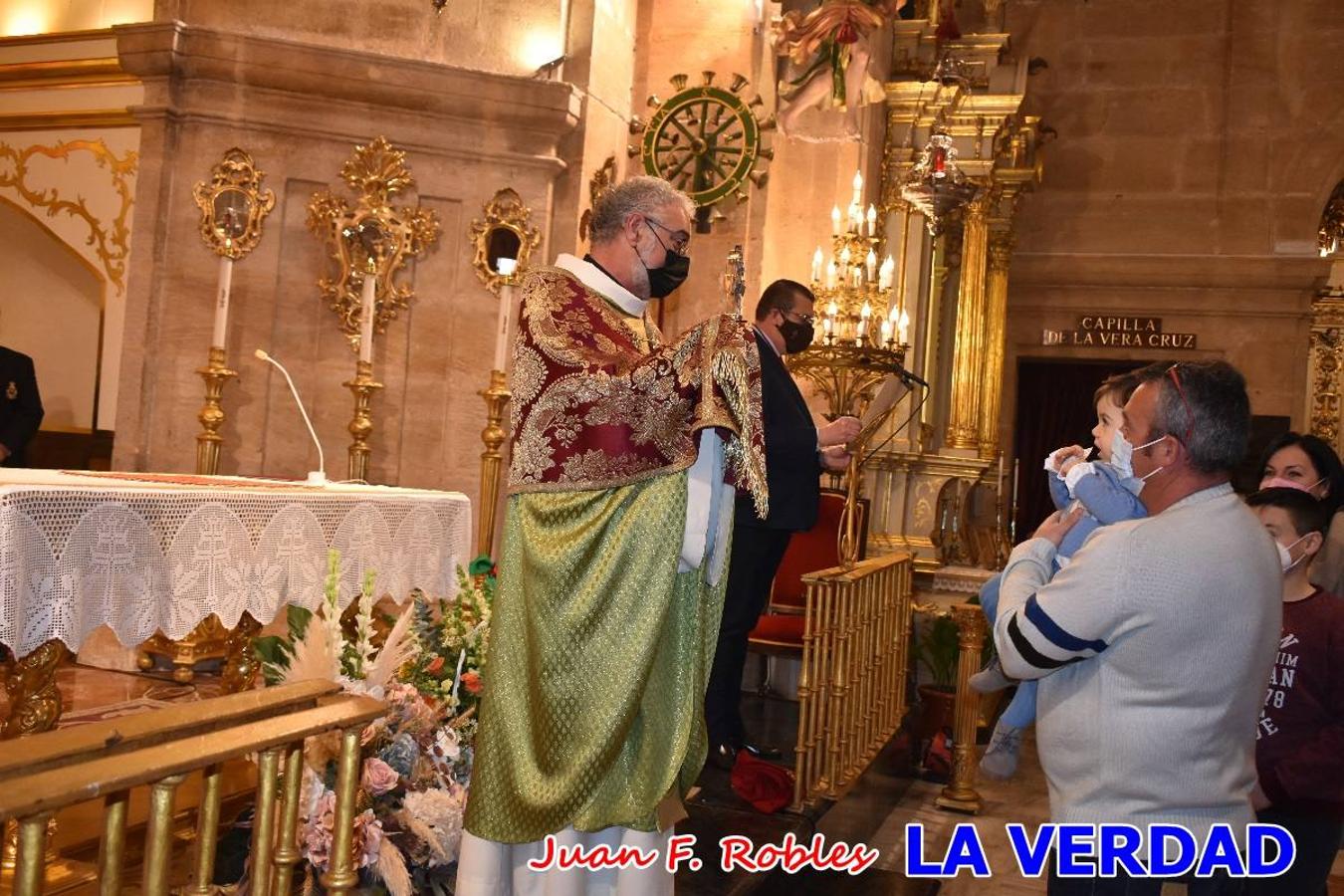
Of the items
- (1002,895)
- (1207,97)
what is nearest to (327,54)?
(1002,895)

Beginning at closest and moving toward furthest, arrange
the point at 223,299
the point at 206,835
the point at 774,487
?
the point at 206,835
the point at 774,487
the point at 223,299

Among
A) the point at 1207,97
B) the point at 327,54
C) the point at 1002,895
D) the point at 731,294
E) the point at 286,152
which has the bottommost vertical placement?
the point at 1002,895

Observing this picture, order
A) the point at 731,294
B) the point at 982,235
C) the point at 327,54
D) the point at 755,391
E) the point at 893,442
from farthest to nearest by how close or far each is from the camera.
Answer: the point at 982,235 → the point at 893,442 → the point at 327,54 → the point at 731,294 → the point at 755,391

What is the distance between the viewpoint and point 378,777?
2816 millimetres

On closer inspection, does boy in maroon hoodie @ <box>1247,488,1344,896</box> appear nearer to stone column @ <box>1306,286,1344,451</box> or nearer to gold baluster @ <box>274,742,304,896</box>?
gold baluster @ <box>274,742,304,896</box>

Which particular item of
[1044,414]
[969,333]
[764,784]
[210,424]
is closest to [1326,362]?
[1044,414]

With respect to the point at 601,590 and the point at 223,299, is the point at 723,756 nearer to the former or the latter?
the point at 601,590

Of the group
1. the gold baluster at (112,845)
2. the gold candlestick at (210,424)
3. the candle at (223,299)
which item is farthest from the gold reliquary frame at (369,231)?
the gold baluster at (112,845)

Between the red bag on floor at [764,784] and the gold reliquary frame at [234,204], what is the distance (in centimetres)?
408

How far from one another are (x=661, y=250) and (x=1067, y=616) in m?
1.37

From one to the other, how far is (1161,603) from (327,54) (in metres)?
5.79

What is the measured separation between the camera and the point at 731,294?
294cm

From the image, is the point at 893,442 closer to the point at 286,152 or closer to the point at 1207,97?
the point at 286,152

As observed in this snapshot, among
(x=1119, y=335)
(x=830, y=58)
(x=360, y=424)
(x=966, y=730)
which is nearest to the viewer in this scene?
(x=966, y=730)
